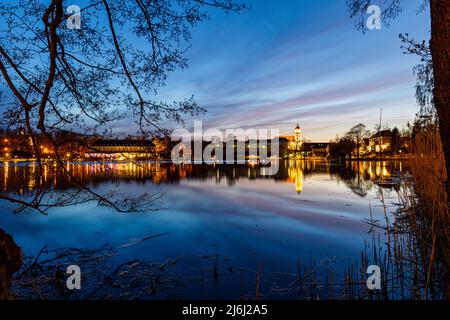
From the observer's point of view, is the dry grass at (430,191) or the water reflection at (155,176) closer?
the water reflection at (155,176)

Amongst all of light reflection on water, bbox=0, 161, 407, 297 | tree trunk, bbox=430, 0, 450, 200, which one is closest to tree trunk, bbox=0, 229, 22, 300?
light reflection on water, bbox=0, 161, 407, 297

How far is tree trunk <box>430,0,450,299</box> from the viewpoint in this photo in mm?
3342

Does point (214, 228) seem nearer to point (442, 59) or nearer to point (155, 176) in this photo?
point (442, 59)

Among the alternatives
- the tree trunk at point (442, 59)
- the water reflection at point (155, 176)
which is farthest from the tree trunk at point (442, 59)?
the water reflection at point (155, 176)

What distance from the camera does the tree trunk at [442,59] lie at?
334 cm

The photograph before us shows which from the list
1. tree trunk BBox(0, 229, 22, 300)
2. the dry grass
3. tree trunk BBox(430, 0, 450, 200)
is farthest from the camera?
the dry grass

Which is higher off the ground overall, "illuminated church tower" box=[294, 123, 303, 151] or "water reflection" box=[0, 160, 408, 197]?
"illuminated church tower" box=[294, 123, 303, 151]

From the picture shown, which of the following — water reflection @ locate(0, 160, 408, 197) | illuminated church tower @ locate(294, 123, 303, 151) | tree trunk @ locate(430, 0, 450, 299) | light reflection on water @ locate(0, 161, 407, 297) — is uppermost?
illuminated church tower @ locate(294, 123, 303, 151)

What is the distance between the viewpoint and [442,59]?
339cm

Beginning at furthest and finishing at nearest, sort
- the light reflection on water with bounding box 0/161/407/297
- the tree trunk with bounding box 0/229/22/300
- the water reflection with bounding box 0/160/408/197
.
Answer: the light reflection on water with bounding box 0/161/407/297 < the water reflection with bounding box 0/160/408/197 < the tree trunk with bounding box 0/229/22/300

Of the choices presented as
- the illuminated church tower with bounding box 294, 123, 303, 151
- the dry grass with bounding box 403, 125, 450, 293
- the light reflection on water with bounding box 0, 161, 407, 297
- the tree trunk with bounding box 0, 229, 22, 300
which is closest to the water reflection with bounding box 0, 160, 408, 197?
the light reflection on water with bounding box 0, 161, 407, 297

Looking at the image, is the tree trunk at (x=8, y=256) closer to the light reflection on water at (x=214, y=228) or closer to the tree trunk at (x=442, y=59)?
the light reflection on water at (x=214, y=228)

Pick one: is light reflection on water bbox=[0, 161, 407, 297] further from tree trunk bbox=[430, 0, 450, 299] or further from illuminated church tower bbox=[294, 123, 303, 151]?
illuminated church tower bbox=[294, 123, 303, 151]

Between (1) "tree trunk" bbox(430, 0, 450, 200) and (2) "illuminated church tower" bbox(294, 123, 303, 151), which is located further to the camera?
(2) "illuminated church tower" bbox(294, 123, 303, 151)
